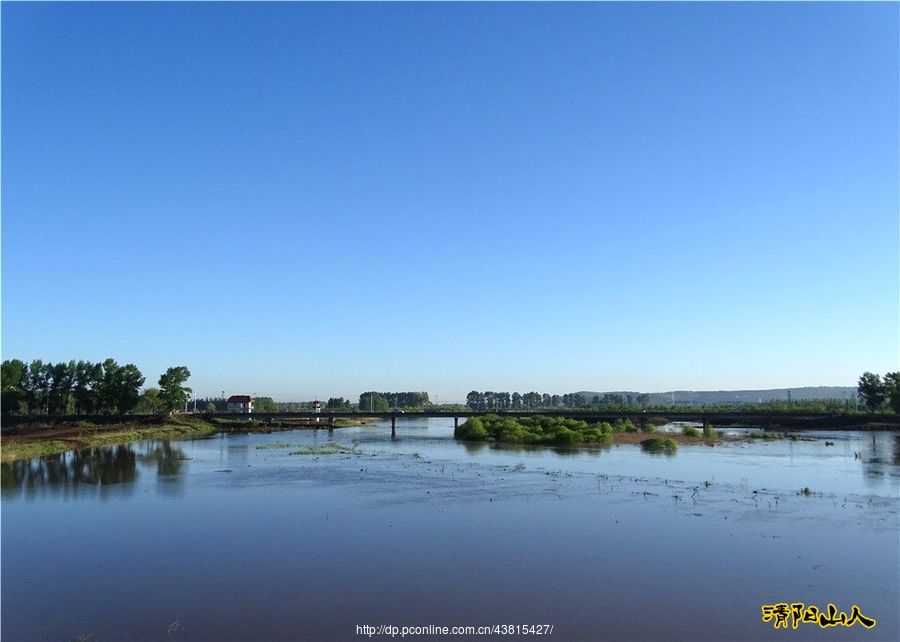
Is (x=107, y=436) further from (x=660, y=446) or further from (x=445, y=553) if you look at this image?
(x=445, y=553)

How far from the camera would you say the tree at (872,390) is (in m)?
119

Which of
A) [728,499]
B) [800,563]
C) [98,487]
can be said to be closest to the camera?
[800,563]

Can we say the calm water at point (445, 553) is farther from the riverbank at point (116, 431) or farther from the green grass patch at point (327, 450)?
the green grass patch at point (327, 450)

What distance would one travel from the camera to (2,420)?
88.4 meters

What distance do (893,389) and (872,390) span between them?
513cm

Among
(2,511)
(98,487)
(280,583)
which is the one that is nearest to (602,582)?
(280,583)

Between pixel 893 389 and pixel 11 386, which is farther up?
pixel 11 386

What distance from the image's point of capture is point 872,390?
4688 inches

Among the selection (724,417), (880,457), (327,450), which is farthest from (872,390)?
(327,450)

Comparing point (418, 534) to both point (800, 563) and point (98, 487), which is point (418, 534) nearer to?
point (800, 563)

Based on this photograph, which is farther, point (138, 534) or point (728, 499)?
point (728, 499)

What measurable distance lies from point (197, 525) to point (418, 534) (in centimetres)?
1017

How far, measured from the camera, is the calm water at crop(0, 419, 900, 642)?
16688 millimetres

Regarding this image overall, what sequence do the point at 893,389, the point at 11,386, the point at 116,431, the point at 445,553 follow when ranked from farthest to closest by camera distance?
1. the point at 893,389
2. the point at 11,386
3. the point at 116,431
4. the point at 445,553
